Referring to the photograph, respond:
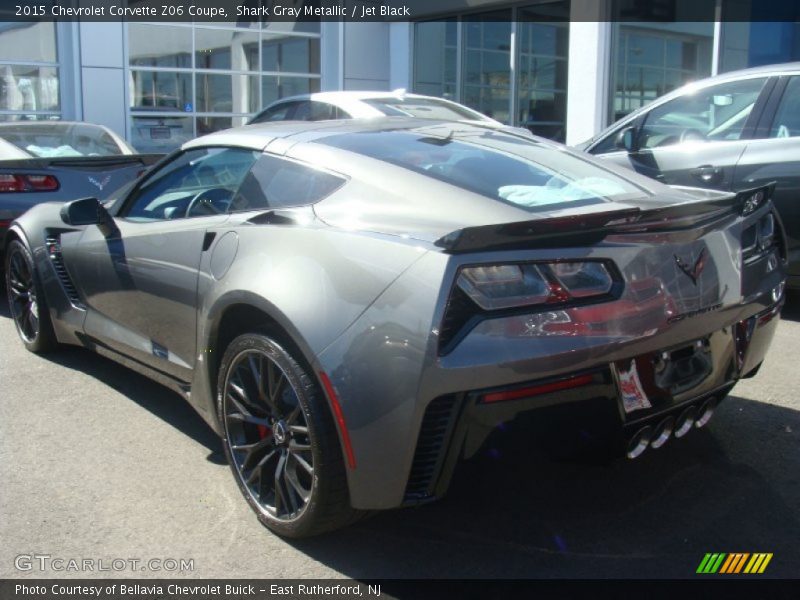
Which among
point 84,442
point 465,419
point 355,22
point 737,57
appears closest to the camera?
point 465,419

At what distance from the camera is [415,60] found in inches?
625

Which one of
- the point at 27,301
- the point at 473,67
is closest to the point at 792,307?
the point at 27,301

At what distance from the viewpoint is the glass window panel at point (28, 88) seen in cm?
1429

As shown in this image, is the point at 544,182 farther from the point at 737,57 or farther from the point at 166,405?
the point at 737,57

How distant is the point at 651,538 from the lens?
3.02m

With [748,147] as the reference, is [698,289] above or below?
below

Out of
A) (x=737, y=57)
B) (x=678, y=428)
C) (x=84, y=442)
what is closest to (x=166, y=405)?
(x=84, y=442)

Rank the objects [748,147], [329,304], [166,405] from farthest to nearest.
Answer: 1. [748,147]
2. [166,405]
3. [329,304]

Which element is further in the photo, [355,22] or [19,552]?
[355,22]

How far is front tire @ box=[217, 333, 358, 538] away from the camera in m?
2.78

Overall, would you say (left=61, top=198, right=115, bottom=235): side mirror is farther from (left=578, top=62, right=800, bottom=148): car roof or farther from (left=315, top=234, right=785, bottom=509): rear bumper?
(left=578, top=62, right=800, bottom=148): car roof

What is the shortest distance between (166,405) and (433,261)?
2410mm

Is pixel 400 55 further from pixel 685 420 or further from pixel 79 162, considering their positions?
pixel 685 420

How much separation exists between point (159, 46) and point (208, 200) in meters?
12.8
